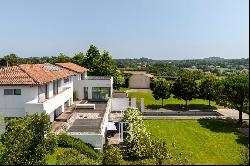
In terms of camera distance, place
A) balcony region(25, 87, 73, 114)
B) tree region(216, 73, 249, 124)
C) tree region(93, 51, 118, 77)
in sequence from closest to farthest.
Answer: balcony region(25, 87, 73, 114)
tree region(216, 73, 249, 124)
tree region(93, 51, 118, 77)

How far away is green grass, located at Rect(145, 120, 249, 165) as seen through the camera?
123 ft

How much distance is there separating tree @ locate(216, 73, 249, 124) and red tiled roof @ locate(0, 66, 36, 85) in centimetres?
2950

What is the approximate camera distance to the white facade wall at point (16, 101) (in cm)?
3388

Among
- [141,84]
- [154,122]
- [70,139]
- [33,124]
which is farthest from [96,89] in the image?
[141,84]

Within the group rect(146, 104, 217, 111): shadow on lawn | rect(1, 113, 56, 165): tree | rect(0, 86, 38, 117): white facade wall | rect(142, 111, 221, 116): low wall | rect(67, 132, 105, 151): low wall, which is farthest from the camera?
rect(146, 104, 217, 111): shadow on lawn

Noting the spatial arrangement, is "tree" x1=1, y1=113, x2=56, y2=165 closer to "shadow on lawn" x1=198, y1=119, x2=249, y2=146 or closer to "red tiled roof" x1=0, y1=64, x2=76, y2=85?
"red tiled roof" x1=0, y1=64, x2=76, y2=85

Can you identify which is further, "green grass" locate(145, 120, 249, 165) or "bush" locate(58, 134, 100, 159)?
"green grass" locate(145, 120, 249, 165)

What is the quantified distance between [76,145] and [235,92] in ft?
98.9

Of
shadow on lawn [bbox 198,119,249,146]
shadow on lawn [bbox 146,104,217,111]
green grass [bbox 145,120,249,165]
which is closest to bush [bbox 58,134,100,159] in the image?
green grass [bbox 145,120,249,165]

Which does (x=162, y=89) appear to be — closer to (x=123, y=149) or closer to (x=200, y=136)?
(x=200, y=136)

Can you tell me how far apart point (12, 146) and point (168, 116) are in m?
37.9

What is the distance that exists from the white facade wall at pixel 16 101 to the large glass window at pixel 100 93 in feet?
75.6

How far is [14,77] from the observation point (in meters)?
35.1

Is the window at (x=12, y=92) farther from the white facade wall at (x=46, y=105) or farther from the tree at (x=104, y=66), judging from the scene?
the tree at (x=104, y=66)
